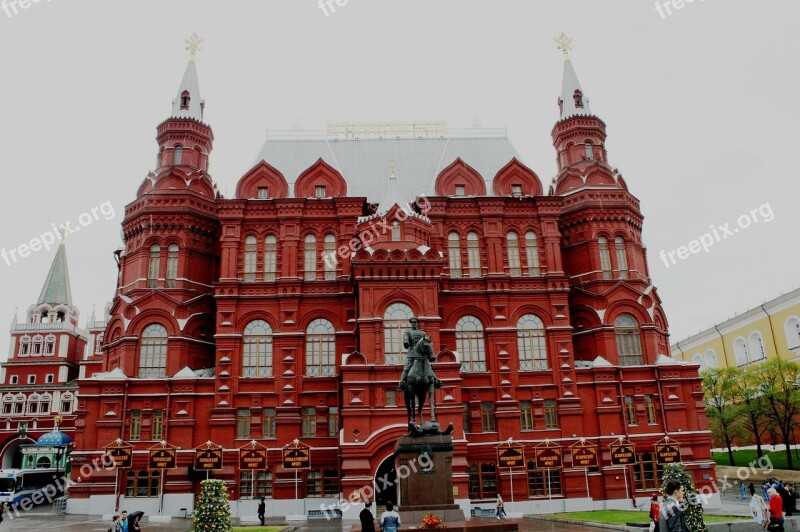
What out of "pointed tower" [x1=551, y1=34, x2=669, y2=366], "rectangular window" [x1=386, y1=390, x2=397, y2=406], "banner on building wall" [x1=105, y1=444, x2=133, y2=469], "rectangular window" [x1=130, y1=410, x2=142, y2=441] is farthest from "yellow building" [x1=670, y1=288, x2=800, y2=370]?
"banner on building wall" [x1=105, y1=444, x2=133, y2=469]

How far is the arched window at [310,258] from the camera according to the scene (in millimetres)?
41062

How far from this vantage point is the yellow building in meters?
56.1

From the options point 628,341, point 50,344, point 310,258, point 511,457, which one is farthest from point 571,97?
point 50,344

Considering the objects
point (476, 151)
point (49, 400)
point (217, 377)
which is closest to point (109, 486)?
point (217, 377)

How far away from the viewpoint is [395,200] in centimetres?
3978

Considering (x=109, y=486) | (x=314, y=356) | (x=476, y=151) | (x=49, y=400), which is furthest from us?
(x=49, y=400)

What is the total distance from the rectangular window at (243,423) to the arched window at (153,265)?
948cm

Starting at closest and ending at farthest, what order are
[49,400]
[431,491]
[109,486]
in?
[431,491] < [109,486] < [49,400]

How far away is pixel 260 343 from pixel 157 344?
236 inches

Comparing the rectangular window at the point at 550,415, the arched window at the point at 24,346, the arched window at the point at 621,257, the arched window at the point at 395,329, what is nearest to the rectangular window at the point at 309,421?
the arched window at the point at 395,329

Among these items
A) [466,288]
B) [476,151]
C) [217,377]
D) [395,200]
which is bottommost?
[217,377]

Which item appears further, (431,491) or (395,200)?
(395,200)

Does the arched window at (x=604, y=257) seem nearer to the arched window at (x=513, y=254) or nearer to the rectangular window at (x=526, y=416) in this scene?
the arched window at (x=513, y=254)

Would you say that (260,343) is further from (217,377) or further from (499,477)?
(499,477)
